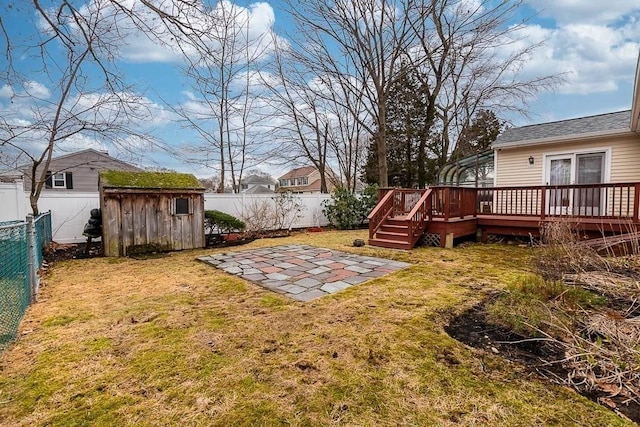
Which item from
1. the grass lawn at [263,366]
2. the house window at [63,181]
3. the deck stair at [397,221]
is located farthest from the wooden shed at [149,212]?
the house window at [63,181]

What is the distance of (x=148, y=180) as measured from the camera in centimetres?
729

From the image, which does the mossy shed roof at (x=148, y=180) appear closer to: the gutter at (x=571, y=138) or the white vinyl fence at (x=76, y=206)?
the white vinyl fence at (x=76, y=206)

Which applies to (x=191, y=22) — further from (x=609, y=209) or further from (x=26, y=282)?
(x=609, y=209)

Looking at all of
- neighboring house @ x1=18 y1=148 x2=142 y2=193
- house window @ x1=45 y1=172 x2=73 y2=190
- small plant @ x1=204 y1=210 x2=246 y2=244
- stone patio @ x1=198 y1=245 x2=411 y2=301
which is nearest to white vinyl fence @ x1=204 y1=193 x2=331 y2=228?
small plant @ x1=204 y1=210 x2=246 y2=244

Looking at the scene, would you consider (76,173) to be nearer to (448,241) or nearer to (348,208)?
(348,208)

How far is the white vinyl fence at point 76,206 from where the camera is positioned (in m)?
6.17

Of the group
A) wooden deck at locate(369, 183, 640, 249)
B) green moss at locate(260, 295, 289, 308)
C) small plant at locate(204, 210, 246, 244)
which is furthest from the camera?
small plant at locate(204, 210, 246, 244)

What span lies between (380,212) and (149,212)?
5576mm

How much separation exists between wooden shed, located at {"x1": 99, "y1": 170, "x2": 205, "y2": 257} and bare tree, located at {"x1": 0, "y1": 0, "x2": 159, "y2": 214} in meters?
1.05

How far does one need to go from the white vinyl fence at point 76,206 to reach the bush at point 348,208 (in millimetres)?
630

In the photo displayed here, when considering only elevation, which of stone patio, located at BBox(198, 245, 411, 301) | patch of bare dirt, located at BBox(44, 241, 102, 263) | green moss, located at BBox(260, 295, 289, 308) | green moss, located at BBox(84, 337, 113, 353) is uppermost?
patch of bare dirt, located at BBox(44, 241, 102, 263)

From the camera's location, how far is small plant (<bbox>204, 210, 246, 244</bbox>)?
359 inches

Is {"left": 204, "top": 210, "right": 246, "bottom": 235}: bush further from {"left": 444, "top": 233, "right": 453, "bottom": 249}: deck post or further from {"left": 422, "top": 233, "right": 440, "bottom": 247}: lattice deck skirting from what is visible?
{"left": 444, "top": 233, "right": 453, "bottom": 249}: deck post

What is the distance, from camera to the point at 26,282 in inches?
147
